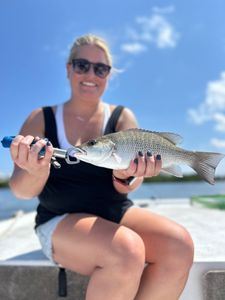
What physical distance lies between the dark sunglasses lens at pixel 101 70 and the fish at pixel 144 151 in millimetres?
711

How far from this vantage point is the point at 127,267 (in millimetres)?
2084

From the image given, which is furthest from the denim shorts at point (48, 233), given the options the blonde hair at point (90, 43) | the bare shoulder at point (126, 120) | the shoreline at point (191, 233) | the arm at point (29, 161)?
the blonde hair at point (90, 43)

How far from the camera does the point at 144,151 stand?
2332 mm

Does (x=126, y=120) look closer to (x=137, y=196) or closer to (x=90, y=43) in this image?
(x=90, y=43)

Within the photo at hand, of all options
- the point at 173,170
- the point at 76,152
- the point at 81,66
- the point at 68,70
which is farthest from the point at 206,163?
the point at 68,70

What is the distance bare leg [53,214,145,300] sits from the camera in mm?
2053

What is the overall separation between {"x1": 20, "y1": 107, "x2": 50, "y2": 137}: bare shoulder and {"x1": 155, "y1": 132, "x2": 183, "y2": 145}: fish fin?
842 millimetres

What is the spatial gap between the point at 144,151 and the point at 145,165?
0.28 ft

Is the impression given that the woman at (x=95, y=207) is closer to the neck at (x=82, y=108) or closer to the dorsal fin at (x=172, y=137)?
the neck at (x=82, y=108)

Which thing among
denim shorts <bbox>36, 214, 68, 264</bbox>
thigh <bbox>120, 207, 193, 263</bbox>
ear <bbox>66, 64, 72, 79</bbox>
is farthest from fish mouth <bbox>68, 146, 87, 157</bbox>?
ear <bbox>66, 64, 72, 79</bbox>

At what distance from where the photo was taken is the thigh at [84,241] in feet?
7.14

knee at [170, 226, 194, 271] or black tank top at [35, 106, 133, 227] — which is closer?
knee at [170, 226, 194, 271]

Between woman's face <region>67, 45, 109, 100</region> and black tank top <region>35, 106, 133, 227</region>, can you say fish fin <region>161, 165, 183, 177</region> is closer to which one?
black tank top <region>35, 106, 133, 227</region>

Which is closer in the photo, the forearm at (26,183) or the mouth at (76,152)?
the mouth at (76,152)
